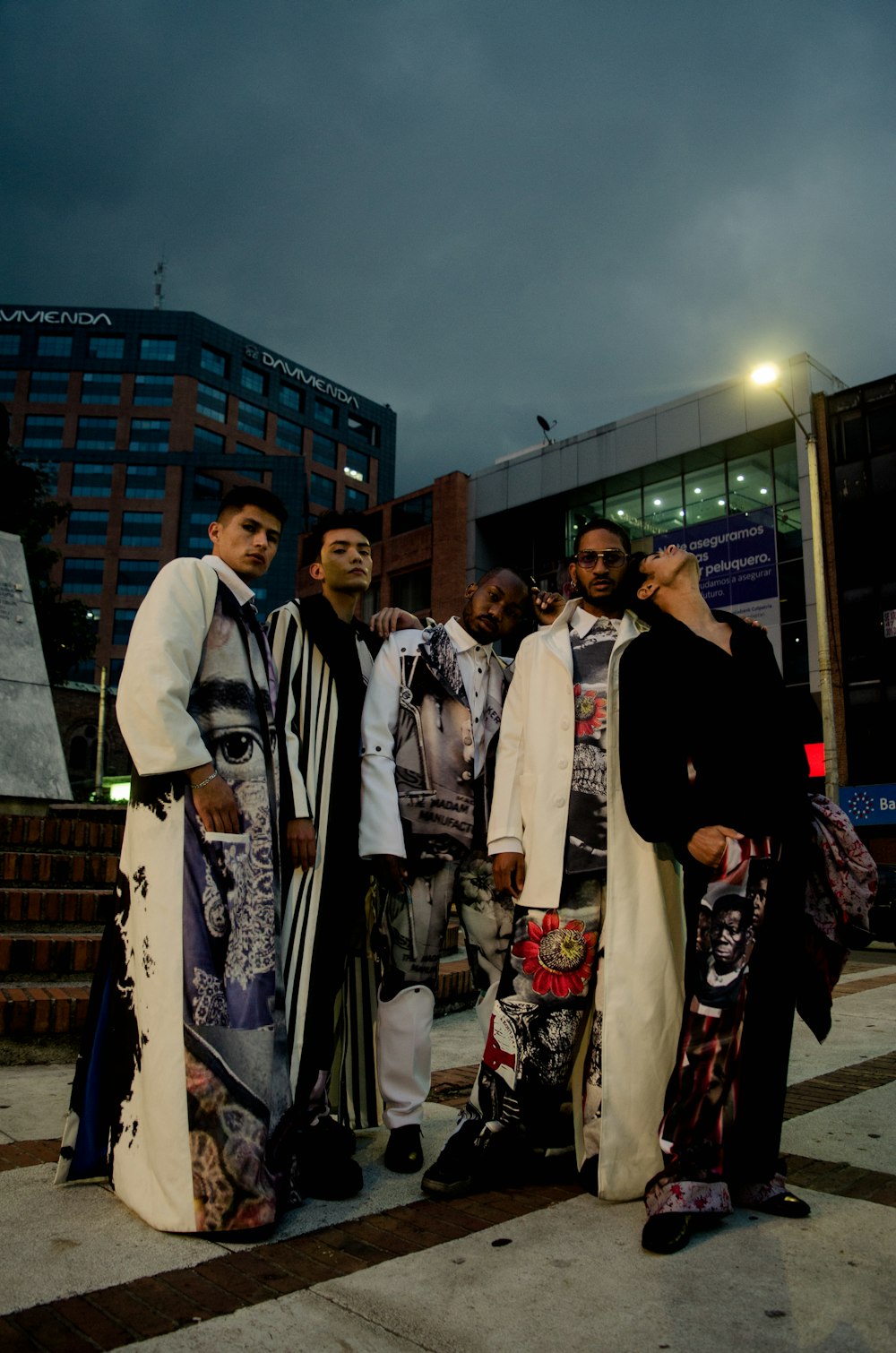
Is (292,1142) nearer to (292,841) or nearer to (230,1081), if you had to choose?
(230,1081)

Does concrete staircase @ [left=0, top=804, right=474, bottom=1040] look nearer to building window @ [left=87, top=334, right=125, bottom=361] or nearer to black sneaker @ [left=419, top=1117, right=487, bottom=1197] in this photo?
black sneaker @ [left=419, top=1117, right=487, bottom=1197]

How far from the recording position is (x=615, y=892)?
8.65 ft

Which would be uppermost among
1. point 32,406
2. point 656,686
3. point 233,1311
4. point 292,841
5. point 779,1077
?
point 32,406

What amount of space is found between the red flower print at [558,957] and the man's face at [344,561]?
1352 millimetres

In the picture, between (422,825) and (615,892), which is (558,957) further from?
(422,825)

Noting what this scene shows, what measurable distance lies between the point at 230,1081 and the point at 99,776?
112 feet

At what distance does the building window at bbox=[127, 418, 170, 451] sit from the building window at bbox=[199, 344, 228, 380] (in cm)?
689

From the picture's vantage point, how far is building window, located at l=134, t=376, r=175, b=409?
265 feet

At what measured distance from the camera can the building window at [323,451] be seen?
87312 mm

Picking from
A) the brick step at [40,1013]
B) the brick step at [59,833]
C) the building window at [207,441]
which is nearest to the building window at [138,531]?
the building window at [207,441]

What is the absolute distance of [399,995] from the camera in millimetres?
2934

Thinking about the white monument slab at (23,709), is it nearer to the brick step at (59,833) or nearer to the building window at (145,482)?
the brick step at (59,833)

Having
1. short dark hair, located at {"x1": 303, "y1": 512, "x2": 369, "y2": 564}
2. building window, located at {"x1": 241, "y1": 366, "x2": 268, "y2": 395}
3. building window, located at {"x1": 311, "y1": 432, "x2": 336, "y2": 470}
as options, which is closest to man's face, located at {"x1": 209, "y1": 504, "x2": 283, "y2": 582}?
short dark hair, located at {"x1": 303, "y1": 512, "x2": 369, "y2": 564}

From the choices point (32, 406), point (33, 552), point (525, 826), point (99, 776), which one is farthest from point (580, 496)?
point (32, 406)
